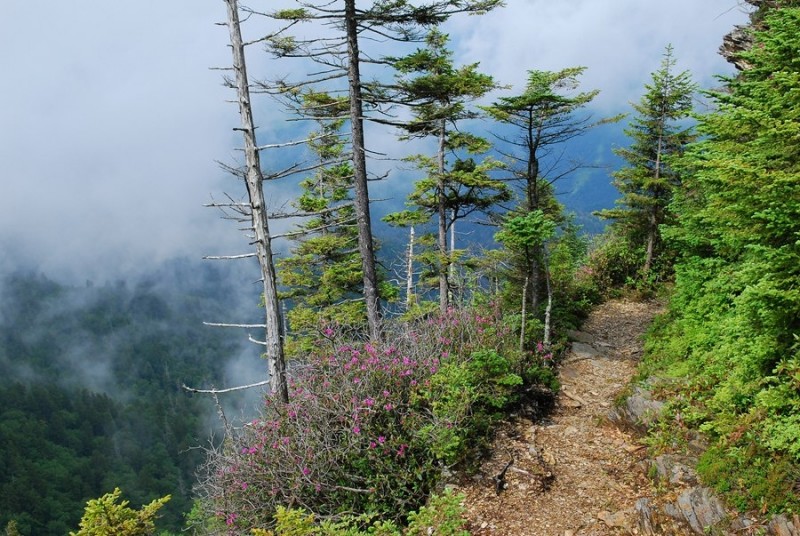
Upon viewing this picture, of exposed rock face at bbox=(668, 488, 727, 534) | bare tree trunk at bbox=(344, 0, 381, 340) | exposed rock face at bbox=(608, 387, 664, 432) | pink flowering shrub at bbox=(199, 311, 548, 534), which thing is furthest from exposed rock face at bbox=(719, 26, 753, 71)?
exposed rock face at bbox=(668, 488, 727, 534)

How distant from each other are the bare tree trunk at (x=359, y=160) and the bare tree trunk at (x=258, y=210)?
229cm

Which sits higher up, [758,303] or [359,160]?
[359,160]

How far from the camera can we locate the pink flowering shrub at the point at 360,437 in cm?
681

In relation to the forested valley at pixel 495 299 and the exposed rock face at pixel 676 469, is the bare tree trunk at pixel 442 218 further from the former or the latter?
the exposed rock face at pixel 676 469

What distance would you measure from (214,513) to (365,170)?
7561mm

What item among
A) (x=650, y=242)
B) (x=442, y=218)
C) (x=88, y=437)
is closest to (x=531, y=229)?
(x=442, y=218)

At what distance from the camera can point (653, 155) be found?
15.8m

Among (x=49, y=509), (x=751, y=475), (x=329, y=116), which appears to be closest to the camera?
(x=751, y=475)

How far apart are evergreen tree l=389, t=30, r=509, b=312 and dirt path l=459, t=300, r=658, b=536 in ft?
14.7

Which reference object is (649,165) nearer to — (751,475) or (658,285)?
(658,285)

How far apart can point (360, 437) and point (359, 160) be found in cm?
654

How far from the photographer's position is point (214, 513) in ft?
24.9

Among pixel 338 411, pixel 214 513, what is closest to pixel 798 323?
pixel 338 411

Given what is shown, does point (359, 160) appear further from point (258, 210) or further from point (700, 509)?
point (700, 509)
